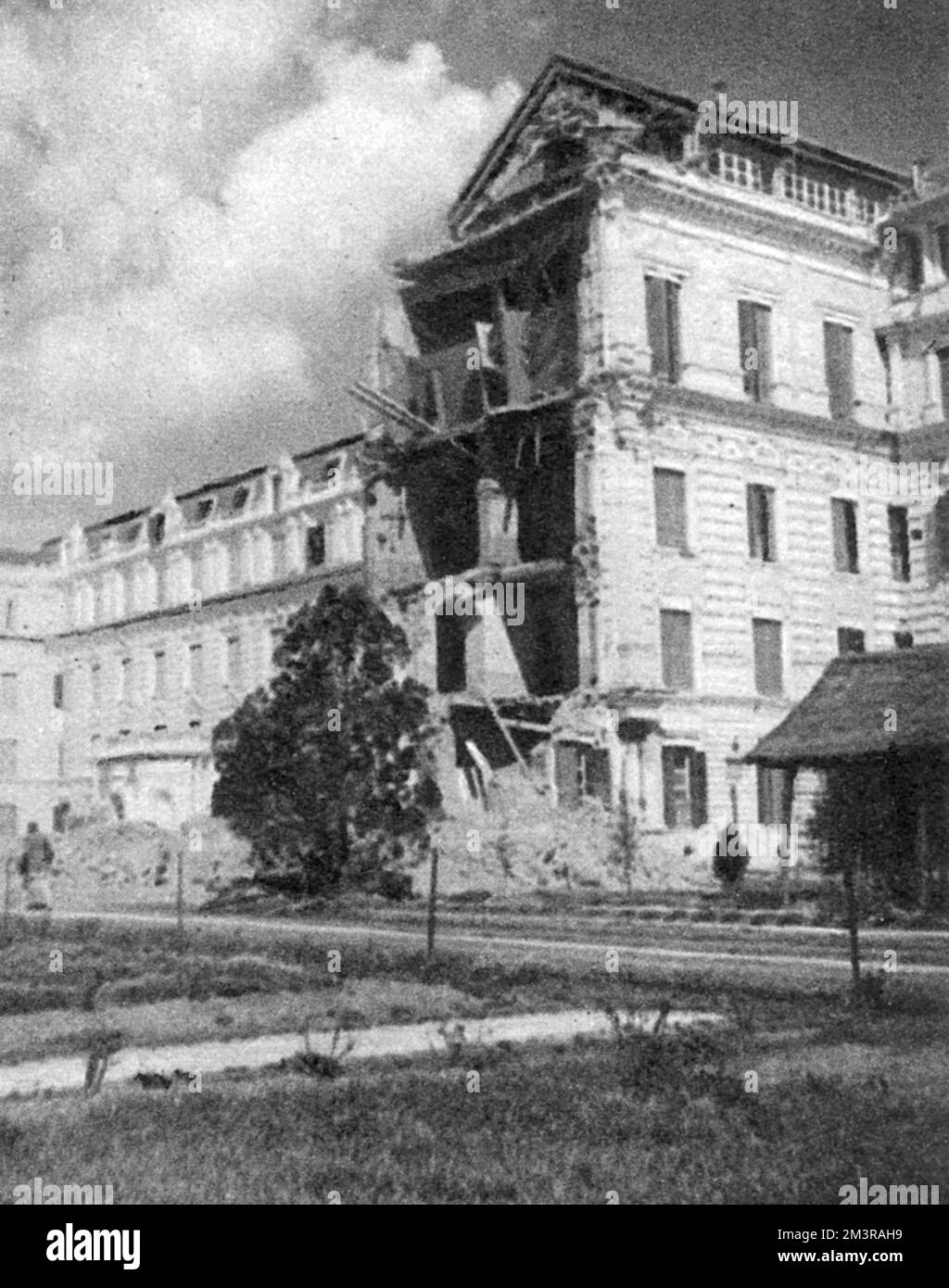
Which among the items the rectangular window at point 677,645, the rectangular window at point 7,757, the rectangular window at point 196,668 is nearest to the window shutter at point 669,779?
the rectangular window at point 677,645

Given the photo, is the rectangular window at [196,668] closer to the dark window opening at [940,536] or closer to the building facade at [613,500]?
the building facade at [613,500]

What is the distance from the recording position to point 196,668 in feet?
95.5

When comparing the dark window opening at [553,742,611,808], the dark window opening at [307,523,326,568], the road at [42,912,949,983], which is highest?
the dark window opening at [307,523,326,568]

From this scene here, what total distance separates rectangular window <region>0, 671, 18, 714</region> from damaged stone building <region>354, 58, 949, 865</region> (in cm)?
673

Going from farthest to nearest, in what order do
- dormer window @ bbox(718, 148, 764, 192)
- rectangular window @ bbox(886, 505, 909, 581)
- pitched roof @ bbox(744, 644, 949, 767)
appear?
dormer window @ bbox(718, 148, 764, 192) < pitched roof @ bbox(744, 644, 949, 767) < rectangular window @ bbox(886, 505, 909, 581)

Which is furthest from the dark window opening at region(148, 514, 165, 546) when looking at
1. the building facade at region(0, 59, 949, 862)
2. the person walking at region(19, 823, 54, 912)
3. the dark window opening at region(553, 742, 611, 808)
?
the dark window opening at region(553, 742, 611, 808)

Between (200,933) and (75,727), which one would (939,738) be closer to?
(200,933)

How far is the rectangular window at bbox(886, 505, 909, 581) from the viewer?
51.8ft

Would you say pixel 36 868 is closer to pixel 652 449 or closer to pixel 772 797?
pixel 652 449

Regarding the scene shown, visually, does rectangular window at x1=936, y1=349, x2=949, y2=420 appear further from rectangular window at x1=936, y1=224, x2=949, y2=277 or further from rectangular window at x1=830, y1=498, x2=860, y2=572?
rectangular window at x1=830, y1=498, x2=860, y2=572

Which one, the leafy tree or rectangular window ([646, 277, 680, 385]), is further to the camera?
rectangular window ([646, 277, 680, 385])

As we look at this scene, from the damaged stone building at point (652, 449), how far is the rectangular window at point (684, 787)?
0.18 feet

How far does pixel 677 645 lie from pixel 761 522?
2.69 m
